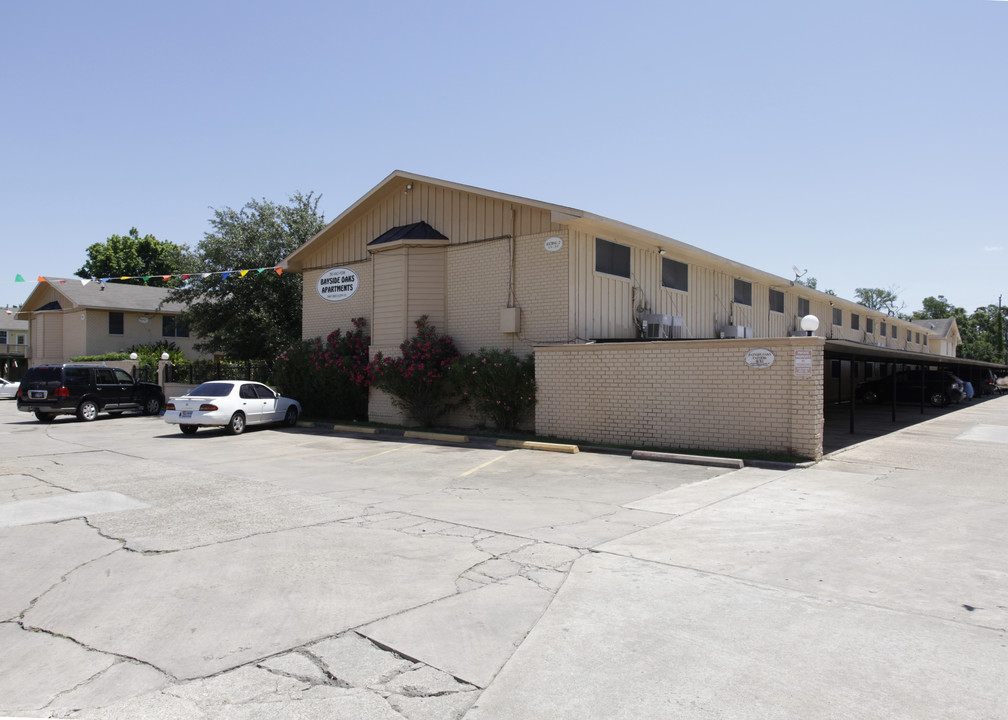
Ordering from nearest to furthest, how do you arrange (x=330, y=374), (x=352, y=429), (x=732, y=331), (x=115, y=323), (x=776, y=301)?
(x=352, y=429) → (x=330, y=374) → (x=732, y=331) → (x=776, y=301) → (x=115, y=323)

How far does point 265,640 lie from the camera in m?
4.48

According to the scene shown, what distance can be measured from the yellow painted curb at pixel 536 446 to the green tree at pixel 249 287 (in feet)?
49.3

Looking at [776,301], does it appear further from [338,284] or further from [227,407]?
[227,407]

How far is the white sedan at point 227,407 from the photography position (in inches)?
700

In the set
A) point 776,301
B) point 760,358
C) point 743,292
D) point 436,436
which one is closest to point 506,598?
point 760,358

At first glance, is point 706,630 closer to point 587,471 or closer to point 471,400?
point 587,471

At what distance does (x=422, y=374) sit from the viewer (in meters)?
18.2

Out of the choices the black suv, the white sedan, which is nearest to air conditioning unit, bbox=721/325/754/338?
the white sedan

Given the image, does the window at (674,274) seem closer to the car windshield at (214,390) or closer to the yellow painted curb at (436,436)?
the yellow painted curb at (436,436)

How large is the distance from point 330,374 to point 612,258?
919 centimetres

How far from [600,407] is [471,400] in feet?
14.2

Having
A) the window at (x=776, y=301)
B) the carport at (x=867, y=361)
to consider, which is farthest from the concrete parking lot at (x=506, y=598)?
the window at (x=776, y=301)

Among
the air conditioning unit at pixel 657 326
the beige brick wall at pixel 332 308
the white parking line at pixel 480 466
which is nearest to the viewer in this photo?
the white parking line at pixel 480 466

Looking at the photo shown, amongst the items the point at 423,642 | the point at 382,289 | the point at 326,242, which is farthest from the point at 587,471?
the point at 326,242
